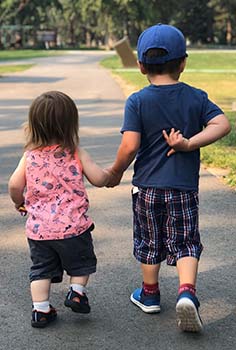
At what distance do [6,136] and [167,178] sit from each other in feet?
23.7

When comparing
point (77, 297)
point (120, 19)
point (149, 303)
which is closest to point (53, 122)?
point (77, 297)

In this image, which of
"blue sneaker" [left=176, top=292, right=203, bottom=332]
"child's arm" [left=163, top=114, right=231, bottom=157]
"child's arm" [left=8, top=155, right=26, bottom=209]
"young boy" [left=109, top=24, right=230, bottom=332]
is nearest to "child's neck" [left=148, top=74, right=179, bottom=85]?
"young boy" [left=109, top=24, right=230, bottom=332]

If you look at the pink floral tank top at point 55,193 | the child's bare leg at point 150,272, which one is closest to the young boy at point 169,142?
the child's bare leg at point 150,272

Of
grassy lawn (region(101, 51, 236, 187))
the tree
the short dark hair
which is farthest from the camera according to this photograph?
the tree

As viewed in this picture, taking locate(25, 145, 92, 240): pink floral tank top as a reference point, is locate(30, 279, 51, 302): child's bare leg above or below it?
below

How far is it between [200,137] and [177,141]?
14 cm

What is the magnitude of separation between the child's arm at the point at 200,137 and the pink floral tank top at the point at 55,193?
0.50m

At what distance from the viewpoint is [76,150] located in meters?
3.27

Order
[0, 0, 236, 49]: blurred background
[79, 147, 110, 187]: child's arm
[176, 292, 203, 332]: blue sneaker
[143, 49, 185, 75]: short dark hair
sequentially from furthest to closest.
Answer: [0, 0, 236, 49]: blurred background, [79, 147, 110, 187]: child's arm, [143, 49, 185, 75]: short dark hair, [176, 292, 203, 332]: blue sneaker

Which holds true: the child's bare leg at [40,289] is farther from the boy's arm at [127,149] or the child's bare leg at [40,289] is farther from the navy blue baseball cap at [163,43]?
the navy blue baseball cap at [163,43]

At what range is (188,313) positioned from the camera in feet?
10.0

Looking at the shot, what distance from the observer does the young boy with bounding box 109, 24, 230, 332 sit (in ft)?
10.4

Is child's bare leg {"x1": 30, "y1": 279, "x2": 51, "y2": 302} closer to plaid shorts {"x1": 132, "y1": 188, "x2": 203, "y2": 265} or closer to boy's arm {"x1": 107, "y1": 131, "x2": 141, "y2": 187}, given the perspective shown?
plaid shorts {"x1": 132, "y1": 188, "x2": 203, "y2": 265}

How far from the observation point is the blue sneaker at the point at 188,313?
3045 millimetres
